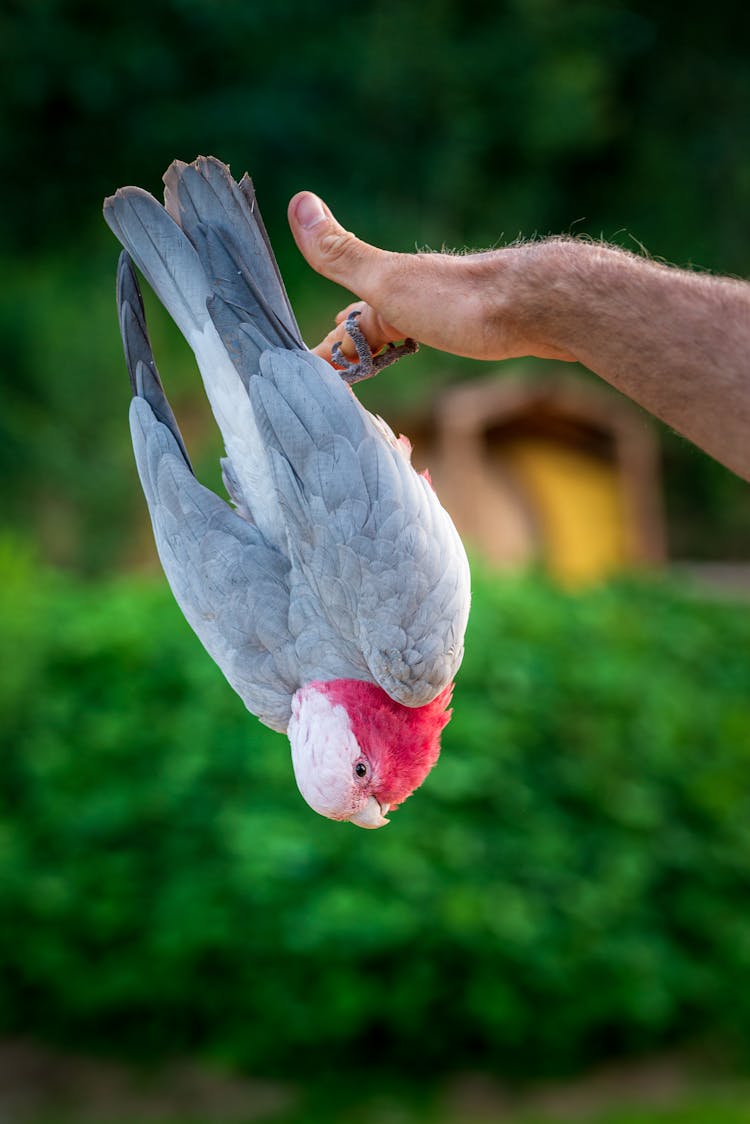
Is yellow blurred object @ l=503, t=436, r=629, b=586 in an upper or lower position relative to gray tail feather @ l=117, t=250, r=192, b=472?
upper

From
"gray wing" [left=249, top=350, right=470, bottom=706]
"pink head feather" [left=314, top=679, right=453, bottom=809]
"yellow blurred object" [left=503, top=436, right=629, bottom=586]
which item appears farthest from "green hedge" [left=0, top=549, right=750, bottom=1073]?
"yellow blurred object" [left=503, top=436, right=629, bottom=586]

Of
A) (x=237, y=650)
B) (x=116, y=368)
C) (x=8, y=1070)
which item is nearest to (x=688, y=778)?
(x=8, y=1070)

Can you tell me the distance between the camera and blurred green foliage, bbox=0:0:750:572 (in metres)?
5.46

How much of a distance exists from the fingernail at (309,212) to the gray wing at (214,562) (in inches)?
7.3

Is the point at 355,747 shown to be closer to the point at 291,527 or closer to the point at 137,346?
the point at 291,527

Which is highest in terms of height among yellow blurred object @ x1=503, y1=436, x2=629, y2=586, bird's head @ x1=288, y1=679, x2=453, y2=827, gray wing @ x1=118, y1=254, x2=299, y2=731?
yellow blurred object @ x1=503, y1=436, x2=629, y2=586

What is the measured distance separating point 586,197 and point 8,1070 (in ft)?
27.5

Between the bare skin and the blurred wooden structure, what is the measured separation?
3.54 m

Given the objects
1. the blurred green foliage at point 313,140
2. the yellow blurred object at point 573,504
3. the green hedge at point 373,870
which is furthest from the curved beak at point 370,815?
the yellow blurred object at point 573,504

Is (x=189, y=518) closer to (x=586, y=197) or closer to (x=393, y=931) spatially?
(x=393, y=931)

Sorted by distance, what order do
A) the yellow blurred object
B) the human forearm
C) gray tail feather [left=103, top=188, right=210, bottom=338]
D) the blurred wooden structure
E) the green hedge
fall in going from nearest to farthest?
the human forearm → gray tail feather [left=103, top=188, right=210, bottom=338] → the green hedge → the blurred wooden structure → the yellow blurred object

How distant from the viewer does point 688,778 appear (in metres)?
3.08

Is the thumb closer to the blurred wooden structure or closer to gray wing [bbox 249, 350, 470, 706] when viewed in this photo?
gray wing [bbox 249, 350, 470, 706]

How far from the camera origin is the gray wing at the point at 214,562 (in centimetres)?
119
